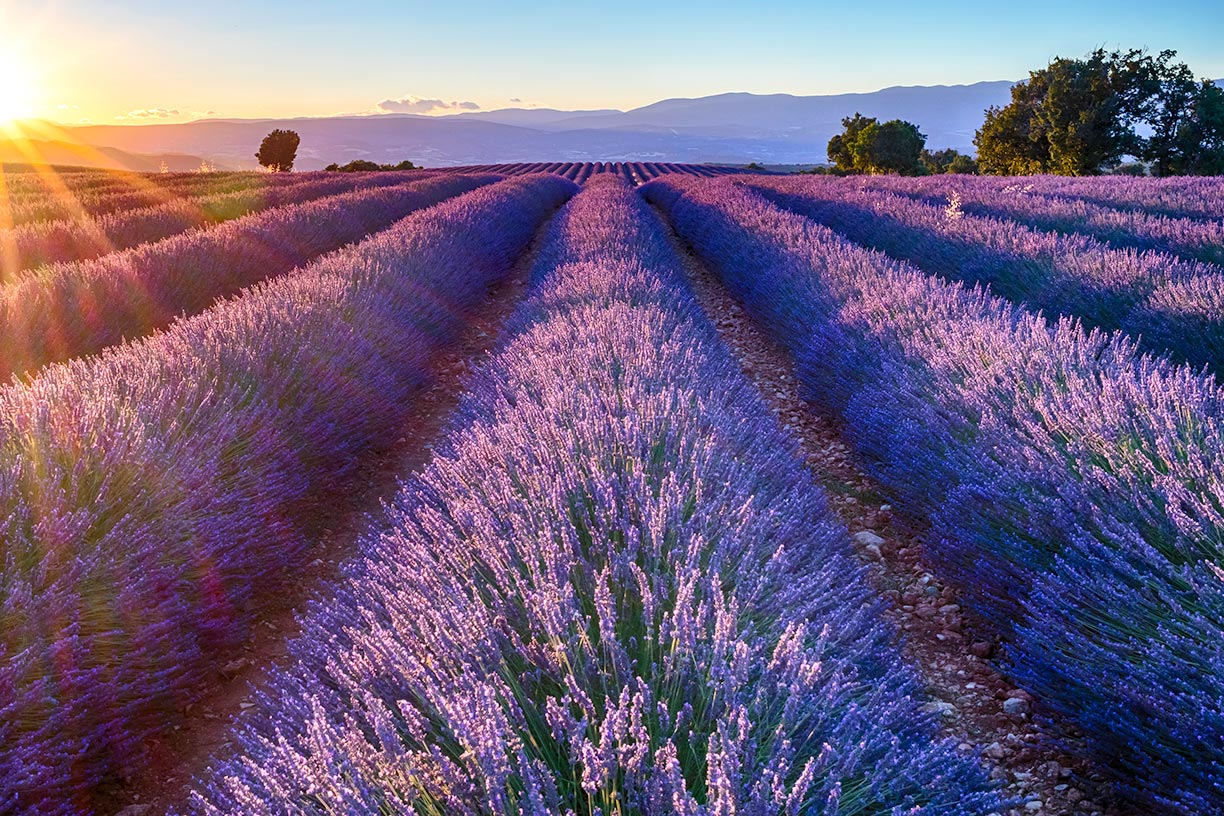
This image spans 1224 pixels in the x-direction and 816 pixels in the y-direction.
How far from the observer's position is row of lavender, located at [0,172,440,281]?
6.43 metres

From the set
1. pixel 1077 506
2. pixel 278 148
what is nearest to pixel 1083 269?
pixel 1077 506

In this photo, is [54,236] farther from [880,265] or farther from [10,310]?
[880,265]

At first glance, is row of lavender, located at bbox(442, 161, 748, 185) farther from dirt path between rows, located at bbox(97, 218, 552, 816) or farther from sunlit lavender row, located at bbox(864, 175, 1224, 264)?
dirt path between rows, located at bbox(97, 218, 552, 816)

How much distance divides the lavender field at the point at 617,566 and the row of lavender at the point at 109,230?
2008 mm

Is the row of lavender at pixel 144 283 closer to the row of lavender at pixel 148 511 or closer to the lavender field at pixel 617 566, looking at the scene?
the lavender field at pixel 617 566

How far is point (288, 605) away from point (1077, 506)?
2579 mm

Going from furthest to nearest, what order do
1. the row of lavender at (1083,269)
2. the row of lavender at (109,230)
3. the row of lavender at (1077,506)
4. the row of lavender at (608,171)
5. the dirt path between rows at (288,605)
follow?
the row of lavender at (608,171)
the row of lavender at (109,230)
the row of lavender at (1083,269)
the dirt path between rows at (288,605)
the row of lavender at (1077,506)

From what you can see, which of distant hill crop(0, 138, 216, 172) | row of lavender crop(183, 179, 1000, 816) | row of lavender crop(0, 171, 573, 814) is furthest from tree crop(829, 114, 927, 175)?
row of lavender crop(183, 179, 1000, 816)

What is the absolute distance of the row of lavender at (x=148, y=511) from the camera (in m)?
1.75

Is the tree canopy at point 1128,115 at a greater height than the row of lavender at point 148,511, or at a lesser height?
greater

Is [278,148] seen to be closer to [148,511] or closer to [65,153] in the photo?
[148,511]

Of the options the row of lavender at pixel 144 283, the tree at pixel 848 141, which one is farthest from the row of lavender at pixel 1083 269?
the tree at pixel 848 141

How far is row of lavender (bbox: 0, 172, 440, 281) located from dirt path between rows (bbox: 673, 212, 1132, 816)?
5745 mm

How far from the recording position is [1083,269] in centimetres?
512
